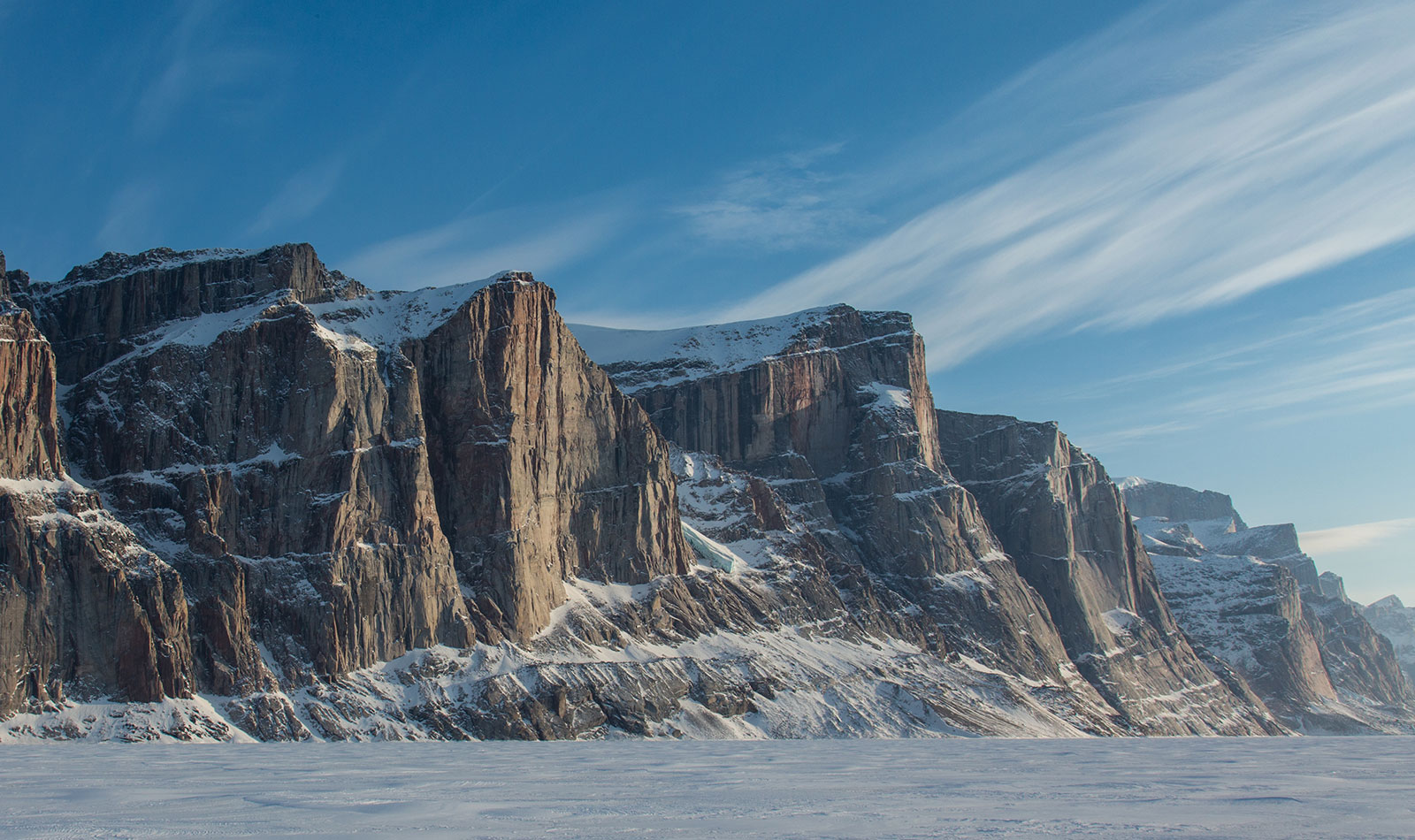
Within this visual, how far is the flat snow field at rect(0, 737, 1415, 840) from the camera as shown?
33.2 meters

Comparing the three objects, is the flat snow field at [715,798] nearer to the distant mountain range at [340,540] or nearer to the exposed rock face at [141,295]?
the distant mountain range at [340,540]

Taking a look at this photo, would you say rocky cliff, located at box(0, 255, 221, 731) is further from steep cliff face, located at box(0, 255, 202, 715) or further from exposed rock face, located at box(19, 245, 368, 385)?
exposed rock face, located at box(19, 245, 368, 385)

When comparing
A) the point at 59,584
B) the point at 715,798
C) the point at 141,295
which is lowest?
the point at 715,798

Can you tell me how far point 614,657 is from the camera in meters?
172

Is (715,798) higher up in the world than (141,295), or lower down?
lower down

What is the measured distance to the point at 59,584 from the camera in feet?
408

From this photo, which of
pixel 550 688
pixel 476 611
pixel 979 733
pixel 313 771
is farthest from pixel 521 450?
pixel 313 771

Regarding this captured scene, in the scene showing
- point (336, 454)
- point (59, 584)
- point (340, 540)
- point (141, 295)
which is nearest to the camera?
point (59, 584)

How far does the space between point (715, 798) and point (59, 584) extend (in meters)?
106

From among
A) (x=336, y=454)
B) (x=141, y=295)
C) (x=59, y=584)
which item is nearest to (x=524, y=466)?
(x=336, y=454)

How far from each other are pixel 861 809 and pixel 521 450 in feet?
476

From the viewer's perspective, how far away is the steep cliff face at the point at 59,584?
11988 cm

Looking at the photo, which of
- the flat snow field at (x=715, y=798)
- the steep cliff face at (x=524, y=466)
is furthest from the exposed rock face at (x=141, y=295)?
the flat snow field at (x=715, y=798)

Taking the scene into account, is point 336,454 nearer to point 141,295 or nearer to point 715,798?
point 141,295
